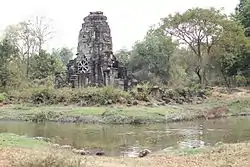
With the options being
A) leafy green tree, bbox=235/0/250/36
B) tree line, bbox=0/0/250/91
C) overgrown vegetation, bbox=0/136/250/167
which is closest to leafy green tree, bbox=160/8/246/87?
tree line, bbox=0/0/250/91

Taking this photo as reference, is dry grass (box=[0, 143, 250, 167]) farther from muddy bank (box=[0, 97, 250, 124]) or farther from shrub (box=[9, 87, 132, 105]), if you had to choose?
shrub (box=[9, 87, 132, 105])

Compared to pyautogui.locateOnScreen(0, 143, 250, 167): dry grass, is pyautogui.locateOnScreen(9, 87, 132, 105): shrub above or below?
above

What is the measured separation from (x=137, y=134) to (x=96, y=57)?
2151 cm

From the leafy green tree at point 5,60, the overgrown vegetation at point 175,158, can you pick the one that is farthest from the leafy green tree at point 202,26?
the overgrown vegetation at point 175,158

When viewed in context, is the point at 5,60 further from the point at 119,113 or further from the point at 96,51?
the point at 119,113

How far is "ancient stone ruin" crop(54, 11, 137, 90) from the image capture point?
46.5 m

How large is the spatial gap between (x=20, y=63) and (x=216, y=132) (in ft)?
138

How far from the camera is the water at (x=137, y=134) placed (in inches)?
890

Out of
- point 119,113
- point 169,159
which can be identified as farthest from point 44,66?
point 169,159

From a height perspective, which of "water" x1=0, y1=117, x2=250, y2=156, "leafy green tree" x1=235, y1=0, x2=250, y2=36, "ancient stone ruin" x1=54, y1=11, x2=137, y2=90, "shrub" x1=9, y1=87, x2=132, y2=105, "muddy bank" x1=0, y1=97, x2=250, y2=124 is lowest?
"water" x1=0, y1=117, x2=250, y2=156

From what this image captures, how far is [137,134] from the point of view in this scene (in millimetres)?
26438

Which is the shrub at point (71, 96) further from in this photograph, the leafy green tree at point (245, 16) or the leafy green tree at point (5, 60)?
the leafy green tree at point (245, 16)

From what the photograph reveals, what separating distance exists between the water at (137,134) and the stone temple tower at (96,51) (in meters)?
15.6

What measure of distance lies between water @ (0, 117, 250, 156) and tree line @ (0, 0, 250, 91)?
58.5ft
